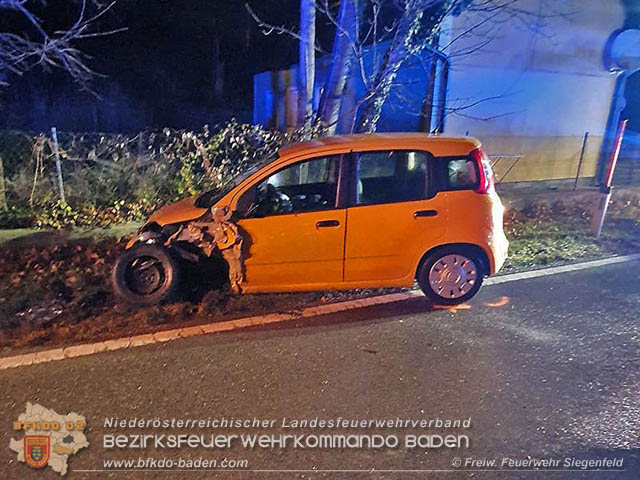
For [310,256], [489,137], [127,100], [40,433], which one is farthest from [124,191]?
[127,100]

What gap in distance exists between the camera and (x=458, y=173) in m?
4.93

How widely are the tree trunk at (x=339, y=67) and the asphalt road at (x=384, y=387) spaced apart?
512 cm

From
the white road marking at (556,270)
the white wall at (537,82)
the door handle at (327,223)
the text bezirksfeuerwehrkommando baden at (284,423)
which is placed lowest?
the text bezirksfeuerwehrkommando baden at (284,423)

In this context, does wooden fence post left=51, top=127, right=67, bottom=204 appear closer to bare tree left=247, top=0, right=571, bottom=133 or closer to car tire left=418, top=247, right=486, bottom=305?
bare tree left=247, top=0, right=571, bottom=133

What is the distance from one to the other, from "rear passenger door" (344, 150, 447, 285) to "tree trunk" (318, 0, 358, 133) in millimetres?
4266

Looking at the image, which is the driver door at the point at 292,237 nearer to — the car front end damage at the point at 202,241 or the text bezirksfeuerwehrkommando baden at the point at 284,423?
the car front end damage at the point at 202,241

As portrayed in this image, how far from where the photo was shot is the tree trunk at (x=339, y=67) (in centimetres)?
874

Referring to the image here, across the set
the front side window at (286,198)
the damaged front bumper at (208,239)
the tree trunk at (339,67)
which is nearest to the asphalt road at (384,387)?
the damaged front bumper at (208,239)

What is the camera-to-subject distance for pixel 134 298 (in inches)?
190

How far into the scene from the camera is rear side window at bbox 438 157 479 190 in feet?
16.0

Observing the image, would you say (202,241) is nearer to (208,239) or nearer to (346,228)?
(208,239)

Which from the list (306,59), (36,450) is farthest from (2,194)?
(306,59)

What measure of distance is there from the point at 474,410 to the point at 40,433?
284 centimetres

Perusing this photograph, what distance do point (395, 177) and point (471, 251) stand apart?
1074 millimetres
